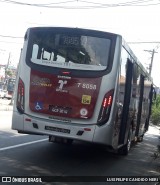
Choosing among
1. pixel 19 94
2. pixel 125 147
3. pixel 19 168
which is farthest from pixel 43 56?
pixel 125 147

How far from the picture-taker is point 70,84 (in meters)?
9.35

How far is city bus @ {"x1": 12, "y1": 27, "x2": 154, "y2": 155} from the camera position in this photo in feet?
30.2

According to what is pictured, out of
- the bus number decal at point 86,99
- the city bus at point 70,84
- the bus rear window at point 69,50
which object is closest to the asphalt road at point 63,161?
the city bus at point 70,84

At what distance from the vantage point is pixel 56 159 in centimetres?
Answer: 1066

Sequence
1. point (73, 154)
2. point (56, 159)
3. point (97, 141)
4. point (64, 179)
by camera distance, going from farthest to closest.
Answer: point (73, 154) → point (56, 159) → point (97, 141) → point (64, 179)

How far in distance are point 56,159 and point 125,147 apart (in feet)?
10.8

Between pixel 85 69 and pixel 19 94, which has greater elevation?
pixel 85 69

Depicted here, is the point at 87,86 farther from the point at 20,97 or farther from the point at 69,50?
the point at 20,97

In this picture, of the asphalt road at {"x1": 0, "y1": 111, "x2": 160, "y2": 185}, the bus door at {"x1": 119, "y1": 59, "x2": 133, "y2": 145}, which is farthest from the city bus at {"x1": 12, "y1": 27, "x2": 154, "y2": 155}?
the bus door at {"x1": 119, "y1": 59, "x2": 133, "y2": 145}

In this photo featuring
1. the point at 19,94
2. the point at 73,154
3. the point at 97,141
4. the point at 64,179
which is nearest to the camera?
the point at 64,179

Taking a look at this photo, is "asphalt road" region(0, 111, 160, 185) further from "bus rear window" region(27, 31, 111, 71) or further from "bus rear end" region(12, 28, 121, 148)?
"bus rear window" region(27, 31, 111, 71)

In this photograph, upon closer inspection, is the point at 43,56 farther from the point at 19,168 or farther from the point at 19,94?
the point at 19,168

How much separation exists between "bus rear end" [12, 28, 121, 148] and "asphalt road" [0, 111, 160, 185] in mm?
810

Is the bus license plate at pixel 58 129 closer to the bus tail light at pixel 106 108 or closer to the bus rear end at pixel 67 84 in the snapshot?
the bus rear end at pixel 67 84
